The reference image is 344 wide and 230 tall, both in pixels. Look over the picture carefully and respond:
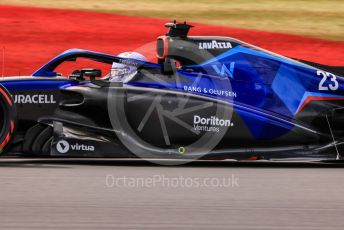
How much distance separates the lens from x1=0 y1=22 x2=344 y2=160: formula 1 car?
7547 millimetres

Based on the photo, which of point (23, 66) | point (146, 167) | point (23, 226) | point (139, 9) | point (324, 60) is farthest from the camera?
point (139, 9)

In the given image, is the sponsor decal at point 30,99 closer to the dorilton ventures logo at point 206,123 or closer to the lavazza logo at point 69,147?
the lavazza logo at point 69,147

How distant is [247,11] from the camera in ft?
73.1

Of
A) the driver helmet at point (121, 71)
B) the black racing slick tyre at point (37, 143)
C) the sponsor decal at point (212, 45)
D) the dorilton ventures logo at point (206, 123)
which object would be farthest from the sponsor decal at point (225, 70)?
the black racing slick tyre at point (37, 143)

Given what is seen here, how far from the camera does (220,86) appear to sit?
7750 millimetres

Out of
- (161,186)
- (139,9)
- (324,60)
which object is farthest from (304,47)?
(161,186)

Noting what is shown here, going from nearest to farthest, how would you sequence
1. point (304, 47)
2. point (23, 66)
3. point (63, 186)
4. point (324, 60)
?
1. point (63, 186)
2. point (23, 66)
3. point (324, 60)
4. point (304, 47)

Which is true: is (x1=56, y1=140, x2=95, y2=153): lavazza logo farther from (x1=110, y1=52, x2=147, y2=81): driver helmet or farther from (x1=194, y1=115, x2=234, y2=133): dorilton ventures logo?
(x1=194, y1=115, x2=234, y2=133): dorilton ventures logo

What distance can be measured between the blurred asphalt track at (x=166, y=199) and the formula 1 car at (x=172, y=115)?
0.18 meters

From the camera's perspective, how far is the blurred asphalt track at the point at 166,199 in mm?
4860

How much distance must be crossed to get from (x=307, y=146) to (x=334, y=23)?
13.4 metres

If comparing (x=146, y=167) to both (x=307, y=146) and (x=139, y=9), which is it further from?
(x=139, y=9)

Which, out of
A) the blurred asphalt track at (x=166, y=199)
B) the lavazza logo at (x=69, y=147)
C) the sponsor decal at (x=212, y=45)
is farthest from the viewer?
the sponsor decal at (x=212, y=45)

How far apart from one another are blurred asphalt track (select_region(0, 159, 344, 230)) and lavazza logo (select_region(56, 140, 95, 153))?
149 millimetres
